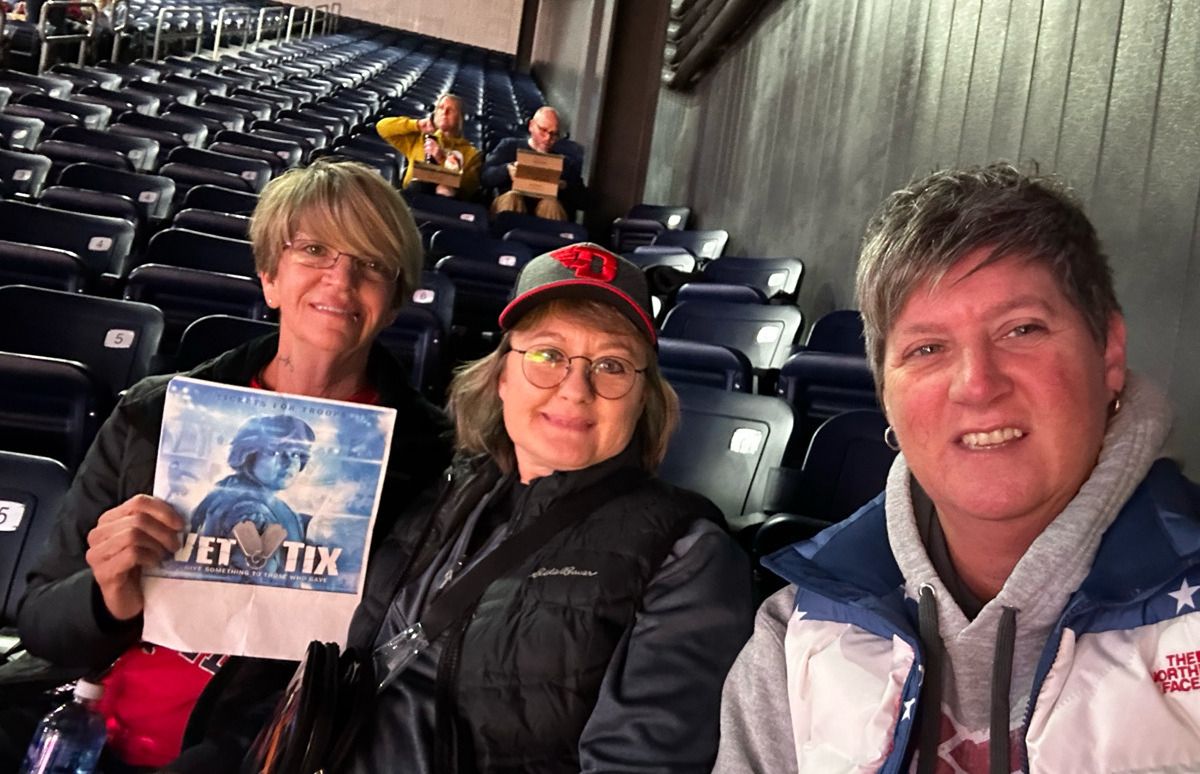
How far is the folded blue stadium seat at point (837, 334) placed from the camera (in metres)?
4.30

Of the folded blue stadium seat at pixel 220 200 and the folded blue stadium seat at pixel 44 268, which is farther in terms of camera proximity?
the folded blue stadium seat at pixel 220 200

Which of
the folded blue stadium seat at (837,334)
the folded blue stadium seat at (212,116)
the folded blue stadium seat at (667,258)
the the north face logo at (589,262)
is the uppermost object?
the folded blue stadium seat at (212,116)

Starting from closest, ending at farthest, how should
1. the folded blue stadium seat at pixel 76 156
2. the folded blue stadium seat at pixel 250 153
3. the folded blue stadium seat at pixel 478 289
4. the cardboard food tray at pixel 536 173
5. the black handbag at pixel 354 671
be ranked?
the black handbag at pixel 354 671 < the folded blue stadium seat at pixel 478 289 < the folded blue stadium seat at pixel 76 156 < the folded blue stadium seat at pixel 250 153 < the cardboard food tray at pixel 536 173

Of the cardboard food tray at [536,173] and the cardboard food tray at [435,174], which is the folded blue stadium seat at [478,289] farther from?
the cardboard food tray at [435,174]

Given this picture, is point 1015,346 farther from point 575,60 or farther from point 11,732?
point 575,60

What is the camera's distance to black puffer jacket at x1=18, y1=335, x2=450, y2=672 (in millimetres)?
1545

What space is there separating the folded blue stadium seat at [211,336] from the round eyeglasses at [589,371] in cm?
178

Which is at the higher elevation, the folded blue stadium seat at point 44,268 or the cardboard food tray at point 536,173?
the cardboard food tray at point 536,173

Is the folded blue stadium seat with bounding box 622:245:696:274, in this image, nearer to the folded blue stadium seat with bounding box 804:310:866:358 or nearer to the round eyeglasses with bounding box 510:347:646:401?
the folded blue stadium seat with bounding box 804:310:866:358

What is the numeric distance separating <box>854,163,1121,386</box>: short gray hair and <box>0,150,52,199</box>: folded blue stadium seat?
575cm

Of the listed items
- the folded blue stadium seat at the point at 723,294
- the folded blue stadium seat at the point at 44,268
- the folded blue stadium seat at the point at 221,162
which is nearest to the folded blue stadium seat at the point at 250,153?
the folded blue stadium seat at the point at 221,162

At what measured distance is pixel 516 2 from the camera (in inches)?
1015

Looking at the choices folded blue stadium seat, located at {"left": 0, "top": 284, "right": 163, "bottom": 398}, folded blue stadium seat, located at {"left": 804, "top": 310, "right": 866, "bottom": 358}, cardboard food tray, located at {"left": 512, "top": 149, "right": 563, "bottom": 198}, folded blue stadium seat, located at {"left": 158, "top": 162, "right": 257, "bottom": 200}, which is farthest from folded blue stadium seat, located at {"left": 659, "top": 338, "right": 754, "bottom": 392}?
cardboard food tray, located at {"left": 512, "top": 149, "right": 563, "bottom": 198}

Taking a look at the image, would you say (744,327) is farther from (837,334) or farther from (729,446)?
(729,446)
